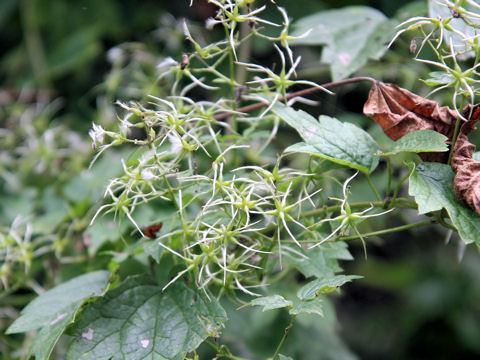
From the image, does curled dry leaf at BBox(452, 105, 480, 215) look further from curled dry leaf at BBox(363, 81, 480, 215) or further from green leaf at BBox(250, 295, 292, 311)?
green leaf at BBox(250, 295, 292, 311)

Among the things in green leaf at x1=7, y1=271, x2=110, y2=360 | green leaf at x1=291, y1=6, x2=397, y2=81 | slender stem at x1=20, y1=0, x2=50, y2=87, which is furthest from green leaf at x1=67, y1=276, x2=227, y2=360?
slender stem at x1=20, y1=0, x2=50, y2=87

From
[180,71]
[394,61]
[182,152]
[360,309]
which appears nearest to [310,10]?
[394,61]

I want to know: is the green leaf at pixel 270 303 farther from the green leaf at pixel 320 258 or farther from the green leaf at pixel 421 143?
the green leaf at pixel 421 143

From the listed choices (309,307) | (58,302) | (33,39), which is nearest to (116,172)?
(58,302)

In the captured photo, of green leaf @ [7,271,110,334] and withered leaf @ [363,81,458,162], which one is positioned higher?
withered leaf @ [363,81,458,162]

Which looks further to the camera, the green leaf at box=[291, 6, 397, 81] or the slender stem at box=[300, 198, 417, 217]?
the green leaf at box=[291, 6, 397, 81]

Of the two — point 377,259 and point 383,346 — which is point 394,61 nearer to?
point 377,259
